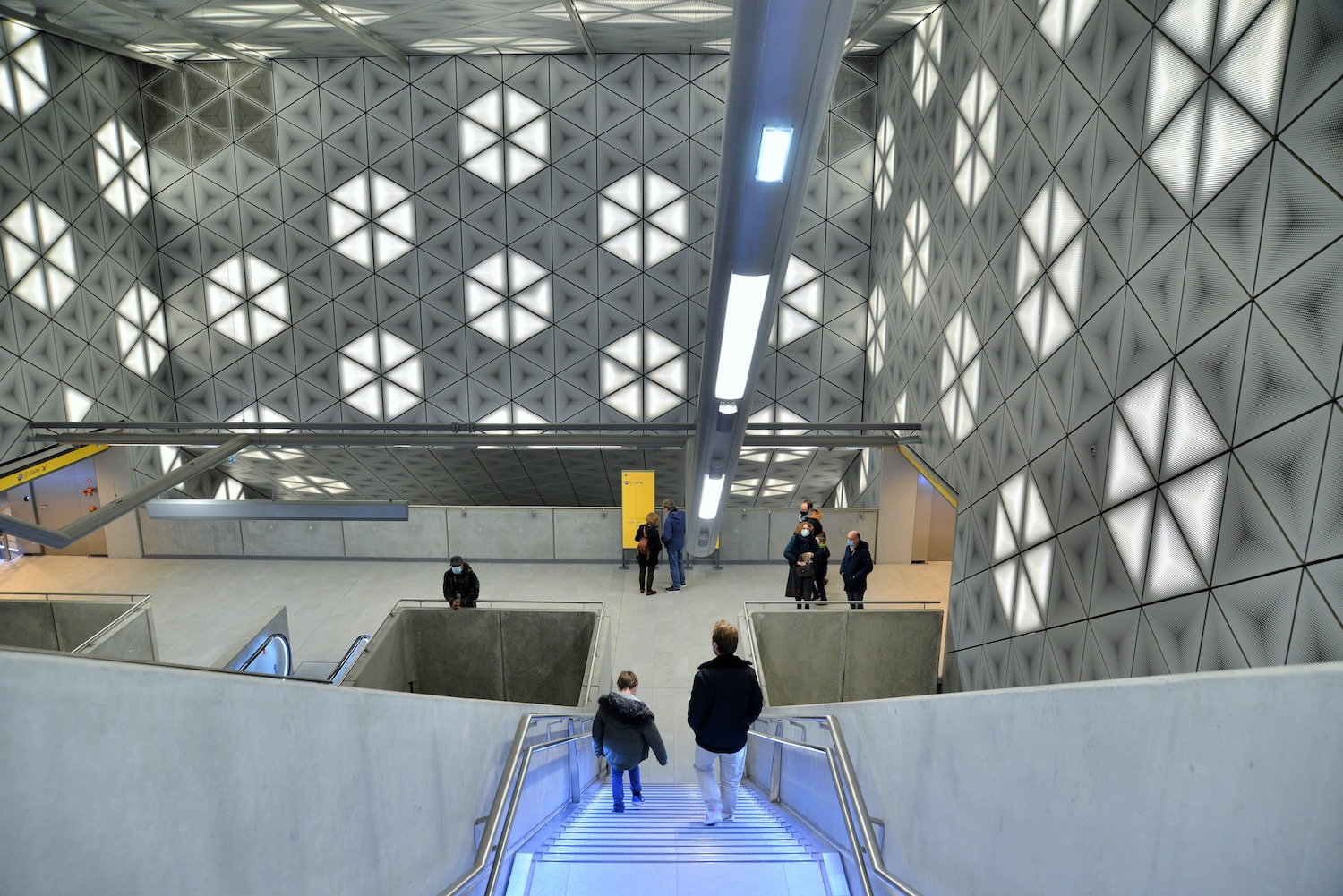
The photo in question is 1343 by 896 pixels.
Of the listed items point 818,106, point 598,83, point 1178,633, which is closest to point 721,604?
point 1178,633

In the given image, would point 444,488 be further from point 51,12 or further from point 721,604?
point 51,12

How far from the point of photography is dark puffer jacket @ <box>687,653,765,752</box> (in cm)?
744

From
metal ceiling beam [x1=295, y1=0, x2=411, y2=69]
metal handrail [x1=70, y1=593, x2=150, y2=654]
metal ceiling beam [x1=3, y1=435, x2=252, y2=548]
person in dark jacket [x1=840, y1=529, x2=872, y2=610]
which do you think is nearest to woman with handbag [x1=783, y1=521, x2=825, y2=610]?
person in dark jacket [x1=840, y1=529, x2=872, y2=610]

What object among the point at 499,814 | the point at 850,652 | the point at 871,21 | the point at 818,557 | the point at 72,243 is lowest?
the point at 850,652

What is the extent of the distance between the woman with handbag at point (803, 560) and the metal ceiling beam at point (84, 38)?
1661 centimetres

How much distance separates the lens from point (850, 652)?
45.3 ft

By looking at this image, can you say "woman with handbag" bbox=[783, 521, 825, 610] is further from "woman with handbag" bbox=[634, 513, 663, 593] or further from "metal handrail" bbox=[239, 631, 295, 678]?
"metal handrail" bbox=[239, 631, 295, 678]

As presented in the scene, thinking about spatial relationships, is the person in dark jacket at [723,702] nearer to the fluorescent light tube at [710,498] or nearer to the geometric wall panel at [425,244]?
the fluorescent light tube at [710,498]

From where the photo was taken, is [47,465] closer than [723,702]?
No

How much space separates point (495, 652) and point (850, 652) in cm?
593

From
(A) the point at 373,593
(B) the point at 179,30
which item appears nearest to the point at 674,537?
(A) the point at 373,593

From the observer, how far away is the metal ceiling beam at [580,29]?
49.0 ft

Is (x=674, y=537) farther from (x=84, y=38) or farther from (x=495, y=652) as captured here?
(x=84, y=38)

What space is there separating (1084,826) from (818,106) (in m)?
5.36
